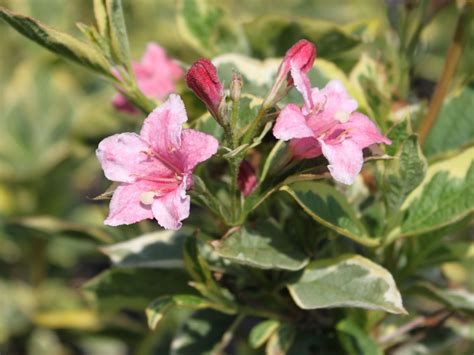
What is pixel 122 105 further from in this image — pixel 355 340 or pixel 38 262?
pixel 38 262

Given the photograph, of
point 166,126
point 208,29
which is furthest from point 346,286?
point 208,29

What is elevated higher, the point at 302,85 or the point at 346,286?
the point at 302,85

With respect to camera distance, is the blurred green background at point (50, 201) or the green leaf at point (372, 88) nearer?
the green leaf at point (372, 88)

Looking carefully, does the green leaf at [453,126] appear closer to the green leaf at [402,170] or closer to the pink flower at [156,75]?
the green leaf at [402,170]

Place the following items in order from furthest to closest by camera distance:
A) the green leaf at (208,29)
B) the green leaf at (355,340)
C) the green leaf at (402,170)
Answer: the green leaf at (208,29), the green leaf at (355,340), the green leaf at (402,170)

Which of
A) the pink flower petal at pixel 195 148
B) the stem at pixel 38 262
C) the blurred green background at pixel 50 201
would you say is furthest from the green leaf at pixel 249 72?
the stem at pixel 38 262

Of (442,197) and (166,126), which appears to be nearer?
(166,126)

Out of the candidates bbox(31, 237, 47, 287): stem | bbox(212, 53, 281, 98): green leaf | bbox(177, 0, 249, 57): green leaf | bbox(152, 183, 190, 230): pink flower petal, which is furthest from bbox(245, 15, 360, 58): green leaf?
bbox(31, 237, 47, 287): stem
